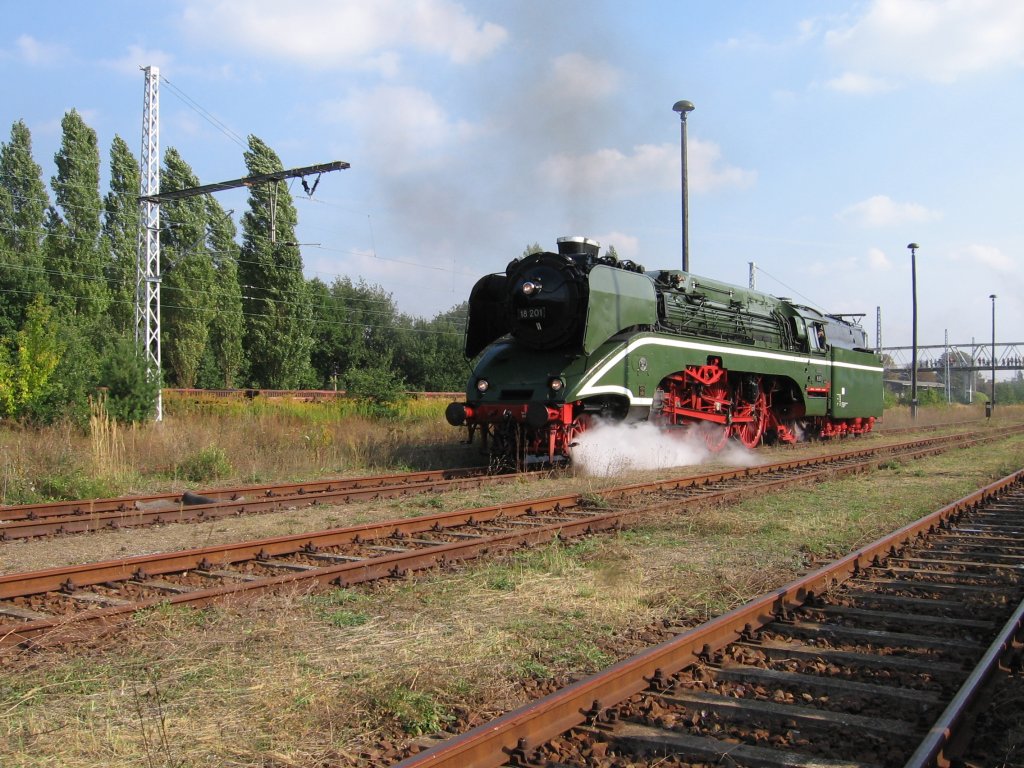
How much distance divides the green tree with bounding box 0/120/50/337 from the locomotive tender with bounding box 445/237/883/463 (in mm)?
27809

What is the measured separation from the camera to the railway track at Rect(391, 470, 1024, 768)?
312cm

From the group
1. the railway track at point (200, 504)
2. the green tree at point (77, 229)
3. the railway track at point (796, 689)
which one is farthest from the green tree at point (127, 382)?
the green tree at point (77, 229)

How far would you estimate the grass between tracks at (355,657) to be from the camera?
3189 millimetres

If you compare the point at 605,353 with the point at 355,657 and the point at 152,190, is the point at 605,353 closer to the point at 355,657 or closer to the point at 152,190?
the point at 355,657

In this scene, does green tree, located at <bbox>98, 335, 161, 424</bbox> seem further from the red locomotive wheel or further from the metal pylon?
the red locomotive wheel

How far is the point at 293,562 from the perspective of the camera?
257 inches

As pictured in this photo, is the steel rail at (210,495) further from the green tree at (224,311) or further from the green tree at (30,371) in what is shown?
the green tree at (224,311)

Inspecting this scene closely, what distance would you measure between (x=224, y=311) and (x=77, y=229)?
7927 millimetres

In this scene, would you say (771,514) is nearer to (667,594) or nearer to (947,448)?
(667,594)

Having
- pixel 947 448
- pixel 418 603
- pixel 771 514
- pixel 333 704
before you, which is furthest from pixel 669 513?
pixel 947 448

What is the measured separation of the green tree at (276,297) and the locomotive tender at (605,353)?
2904 centimetres

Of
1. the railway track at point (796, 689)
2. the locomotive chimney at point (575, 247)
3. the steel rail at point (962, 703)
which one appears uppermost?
the locomotive chimney at point (575, 247)

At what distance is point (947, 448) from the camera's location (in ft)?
65.3

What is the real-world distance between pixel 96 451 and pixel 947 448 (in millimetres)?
18518
